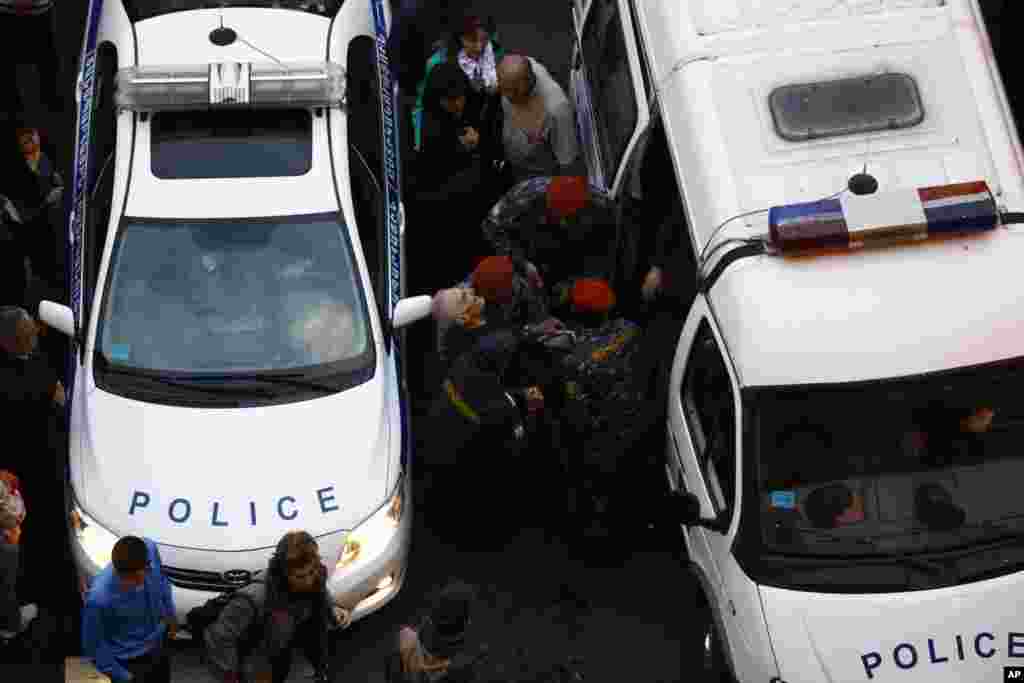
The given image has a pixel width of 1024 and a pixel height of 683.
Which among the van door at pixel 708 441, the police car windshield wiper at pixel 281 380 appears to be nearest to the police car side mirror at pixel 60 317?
the police car windshield wiper at pixel 281 380

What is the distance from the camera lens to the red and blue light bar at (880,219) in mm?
7285

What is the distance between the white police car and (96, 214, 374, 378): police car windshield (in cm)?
1

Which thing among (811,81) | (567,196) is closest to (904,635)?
(811,81)

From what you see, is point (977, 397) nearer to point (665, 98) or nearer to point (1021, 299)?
point (1021, 299)

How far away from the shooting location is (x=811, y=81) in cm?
799

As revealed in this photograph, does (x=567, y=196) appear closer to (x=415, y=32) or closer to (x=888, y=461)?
(x=888, y=461)

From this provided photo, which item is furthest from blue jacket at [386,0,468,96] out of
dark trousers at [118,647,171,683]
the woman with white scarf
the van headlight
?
dark trousers at [118,647,171,683]

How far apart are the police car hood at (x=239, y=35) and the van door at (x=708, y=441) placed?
119 inches

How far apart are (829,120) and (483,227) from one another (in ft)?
8.17

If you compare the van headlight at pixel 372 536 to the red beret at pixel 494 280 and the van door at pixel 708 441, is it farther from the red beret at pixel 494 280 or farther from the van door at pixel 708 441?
the van door at pixel 708 441

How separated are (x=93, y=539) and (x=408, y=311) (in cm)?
211

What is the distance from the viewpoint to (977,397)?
7.35 meters

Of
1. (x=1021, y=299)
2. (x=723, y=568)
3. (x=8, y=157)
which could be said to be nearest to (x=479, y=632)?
(x=723, y=568)

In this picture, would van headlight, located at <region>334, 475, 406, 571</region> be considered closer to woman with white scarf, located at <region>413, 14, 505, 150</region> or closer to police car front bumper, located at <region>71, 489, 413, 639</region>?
police car front bumper, located at <region>71, 489, 413, 639</region>
